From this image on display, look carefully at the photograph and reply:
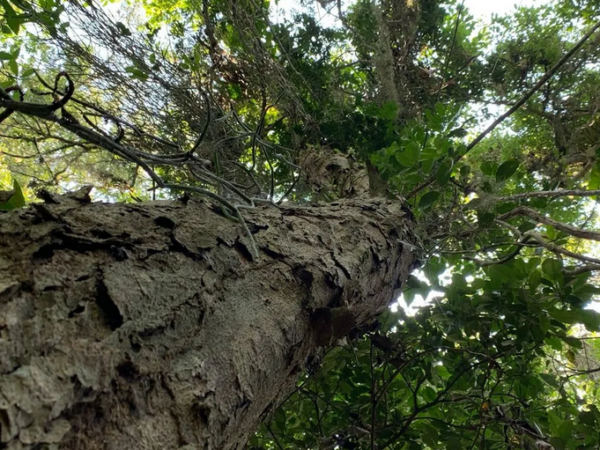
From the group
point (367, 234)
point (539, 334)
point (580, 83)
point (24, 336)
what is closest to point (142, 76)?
point (367, 234)

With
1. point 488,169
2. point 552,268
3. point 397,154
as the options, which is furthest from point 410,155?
point 552,268

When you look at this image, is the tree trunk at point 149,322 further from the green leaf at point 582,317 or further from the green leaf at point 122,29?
the green leaf at point 122,29

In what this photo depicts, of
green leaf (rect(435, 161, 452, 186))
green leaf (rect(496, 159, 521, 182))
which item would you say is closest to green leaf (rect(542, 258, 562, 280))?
green leaf (rect(496, 159, 521, 182))

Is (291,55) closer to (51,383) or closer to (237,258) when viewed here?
(237,258)

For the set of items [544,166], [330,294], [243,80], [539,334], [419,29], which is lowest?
[539,334]

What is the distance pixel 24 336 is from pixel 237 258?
43 centimetres

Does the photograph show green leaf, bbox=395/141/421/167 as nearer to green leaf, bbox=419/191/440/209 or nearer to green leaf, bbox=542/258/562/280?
green leaf, bbox=419/191/440/209

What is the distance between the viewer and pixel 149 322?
1.90ft

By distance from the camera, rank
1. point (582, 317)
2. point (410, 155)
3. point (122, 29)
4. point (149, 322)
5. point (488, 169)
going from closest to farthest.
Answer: point (149, 322)
point (582, 317)
point (410, 155)
point (488, 169)
point (122, 29)

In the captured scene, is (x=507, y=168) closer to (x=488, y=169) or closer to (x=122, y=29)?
(x=488, y=169)

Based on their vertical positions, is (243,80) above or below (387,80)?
above

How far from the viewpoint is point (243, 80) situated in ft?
10.2

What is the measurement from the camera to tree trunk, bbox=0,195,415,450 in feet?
1.45

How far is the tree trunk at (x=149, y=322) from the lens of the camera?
443 millimetres
